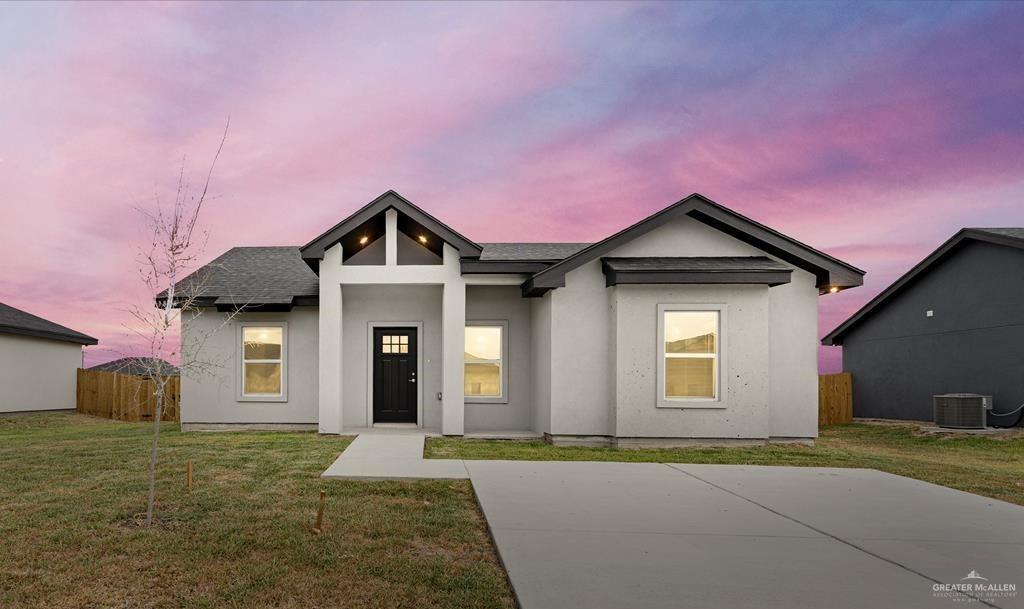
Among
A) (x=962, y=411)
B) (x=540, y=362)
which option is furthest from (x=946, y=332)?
(x=540, y=362)

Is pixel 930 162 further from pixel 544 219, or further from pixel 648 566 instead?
pixel 648 566

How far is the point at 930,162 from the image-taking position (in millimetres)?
15578

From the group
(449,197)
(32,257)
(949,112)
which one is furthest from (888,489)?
(32,257)

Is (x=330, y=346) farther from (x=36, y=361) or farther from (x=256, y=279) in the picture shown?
(x=36, y=361)

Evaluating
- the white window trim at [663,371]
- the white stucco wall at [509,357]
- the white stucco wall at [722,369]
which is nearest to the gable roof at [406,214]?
the white stucco wall at [509,357]

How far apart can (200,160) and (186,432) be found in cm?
942

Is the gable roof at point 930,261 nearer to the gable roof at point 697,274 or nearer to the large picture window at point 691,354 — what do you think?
the gable roof at point 697,274

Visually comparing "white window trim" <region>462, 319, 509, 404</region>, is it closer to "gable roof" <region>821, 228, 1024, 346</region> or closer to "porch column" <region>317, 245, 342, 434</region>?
"porch column" <region>317, 245, 342, 434</region>

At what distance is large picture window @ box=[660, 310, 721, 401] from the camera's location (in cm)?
1238

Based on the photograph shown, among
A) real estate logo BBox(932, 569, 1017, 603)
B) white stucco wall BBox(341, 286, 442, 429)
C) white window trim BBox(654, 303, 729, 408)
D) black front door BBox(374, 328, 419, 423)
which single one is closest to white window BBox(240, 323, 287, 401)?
white stucco wall BBox(341, 286, 442, 429)

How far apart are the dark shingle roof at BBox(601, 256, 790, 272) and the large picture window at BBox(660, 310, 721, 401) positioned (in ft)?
2.86

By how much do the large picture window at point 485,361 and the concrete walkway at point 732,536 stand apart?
5370mm

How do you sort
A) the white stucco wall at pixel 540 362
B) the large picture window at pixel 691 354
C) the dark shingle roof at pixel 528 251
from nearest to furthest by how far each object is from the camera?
the large picture window at pixel 691 354
the white stucco wall at pixel 540 362
the dark shingle roof at pixel 528 251

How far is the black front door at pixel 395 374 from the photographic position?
49.3 feet
